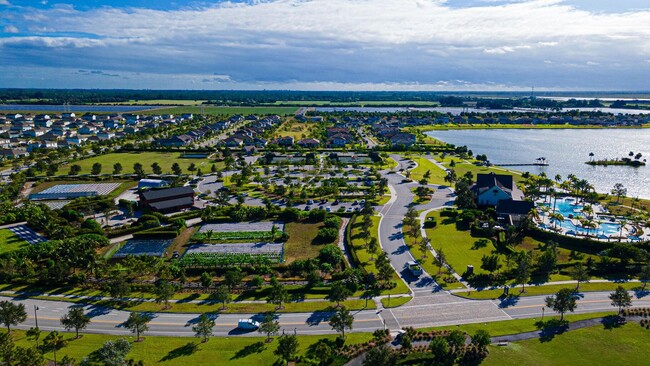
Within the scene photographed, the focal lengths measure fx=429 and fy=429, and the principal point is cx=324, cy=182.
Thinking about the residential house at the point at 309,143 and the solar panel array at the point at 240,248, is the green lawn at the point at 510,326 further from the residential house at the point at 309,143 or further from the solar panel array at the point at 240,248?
the residential house at the point at 309,143

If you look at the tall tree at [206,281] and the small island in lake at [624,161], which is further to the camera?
the small island in lake at [624,161]

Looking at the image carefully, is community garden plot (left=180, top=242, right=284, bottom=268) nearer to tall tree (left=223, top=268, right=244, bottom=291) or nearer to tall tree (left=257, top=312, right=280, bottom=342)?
tall tree (left=223, top=268, right=244, bottom=291)

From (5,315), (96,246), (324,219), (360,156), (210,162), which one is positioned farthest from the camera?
(360,156)

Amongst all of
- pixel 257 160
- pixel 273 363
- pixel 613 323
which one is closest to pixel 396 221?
pixel 613 323

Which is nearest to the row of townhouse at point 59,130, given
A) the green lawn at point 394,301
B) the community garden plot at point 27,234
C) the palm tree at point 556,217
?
the community garden plot at point 27,234

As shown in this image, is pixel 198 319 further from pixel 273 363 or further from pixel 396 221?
pixel 396 221

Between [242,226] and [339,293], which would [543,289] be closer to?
[339,293]

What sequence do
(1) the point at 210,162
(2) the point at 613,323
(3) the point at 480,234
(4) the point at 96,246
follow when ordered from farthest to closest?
1. (1) the point at 210,162
2. (3) the point at 480,234
3. (4) the point at 96,246
4. (2) the point at 613,323

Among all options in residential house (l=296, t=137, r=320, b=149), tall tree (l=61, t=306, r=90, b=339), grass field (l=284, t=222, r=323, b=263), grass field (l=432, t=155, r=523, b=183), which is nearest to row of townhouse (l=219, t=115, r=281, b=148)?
residential house (l=296, t=137, r=320, b=149)
